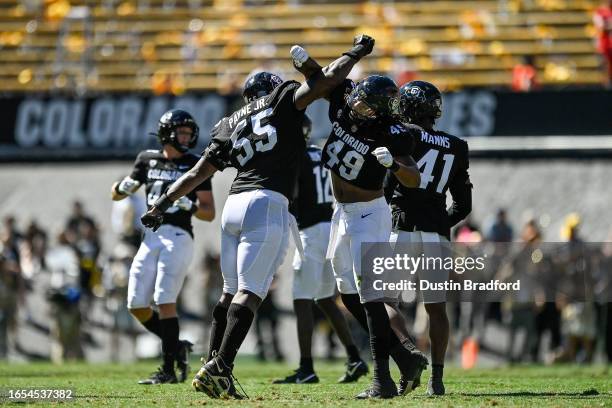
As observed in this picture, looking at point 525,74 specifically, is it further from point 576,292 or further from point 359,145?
point 359,145

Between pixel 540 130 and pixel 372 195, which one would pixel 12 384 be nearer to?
pixel 372 195

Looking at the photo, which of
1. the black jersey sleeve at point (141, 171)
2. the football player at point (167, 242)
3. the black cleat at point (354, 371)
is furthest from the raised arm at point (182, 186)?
the black cleat at point (354, 371)

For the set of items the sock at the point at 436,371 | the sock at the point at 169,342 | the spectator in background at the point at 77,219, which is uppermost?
the spectator in background at the point at 77,219

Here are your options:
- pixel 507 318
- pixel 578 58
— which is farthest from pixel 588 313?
pixel 578 58

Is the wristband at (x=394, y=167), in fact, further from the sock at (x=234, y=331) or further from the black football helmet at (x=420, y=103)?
the sock at (x=234, y=331)

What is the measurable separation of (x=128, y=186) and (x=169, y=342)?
1.35 metres

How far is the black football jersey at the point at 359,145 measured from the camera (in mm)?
7773

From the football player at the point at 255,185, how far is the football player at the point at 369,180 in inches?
9.0

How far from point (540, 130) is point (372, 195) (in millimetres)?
10587

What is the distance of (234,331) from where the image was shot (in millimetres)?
7551

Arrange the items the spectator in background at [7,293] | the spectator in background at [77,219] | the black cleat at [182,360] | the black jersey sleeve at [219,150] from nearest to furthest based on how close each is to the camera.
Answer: the black jersey sleeve at [219,150] < the black cleat at [182,360] < the spectator in background at [7,293] < the spectator in background at [77,219]

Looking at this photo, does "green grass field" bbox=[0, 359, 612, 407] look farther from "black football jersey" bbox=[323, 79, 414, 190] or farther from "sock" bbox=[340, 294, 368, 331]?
Answer: "black football jersey" bbox=[323, 79, 414, 190]

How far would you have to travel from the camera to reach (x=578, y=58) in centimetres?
2066

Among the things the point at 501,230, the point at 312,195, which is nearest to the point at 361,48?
the point at 312,195
